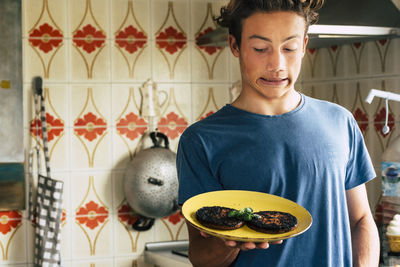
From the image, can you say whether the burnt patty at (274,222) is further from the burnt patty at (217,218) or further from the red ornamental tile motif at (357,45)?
the red ornamental tile motif at (357,45)

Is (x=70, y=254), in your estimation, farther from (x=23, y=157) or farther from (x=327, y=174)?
(x=327, y=174)

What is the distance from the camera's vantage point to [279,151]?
2.52ft

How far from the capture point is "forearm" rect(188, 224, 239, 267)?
2.52 ft

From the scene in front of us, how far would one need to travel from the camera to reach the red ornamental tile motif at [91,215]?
207 cm

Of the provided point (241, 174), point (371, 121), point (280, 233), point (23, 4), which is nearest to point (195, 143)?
point (241, 174)

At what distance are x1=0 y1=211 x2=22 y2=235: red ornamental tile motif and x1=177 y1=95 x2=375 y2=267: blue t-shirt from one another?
140cm

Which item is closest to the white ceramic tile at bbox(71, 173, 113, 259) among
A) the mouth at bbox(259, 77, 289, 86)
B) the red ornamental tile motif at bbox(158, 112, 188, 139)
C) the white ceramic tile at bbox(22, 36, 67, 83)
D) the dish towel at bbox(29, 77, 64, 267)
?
the dish towel at bbox(29, 77, 64, 267)

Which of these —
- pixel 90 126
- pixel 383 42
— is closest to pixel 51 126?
pixel 90 126

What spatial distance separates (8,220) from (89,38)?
819 mm

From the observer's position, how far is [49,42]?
205 centimetres

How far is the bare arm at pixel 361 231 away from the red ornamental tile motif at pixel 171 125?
1.36m

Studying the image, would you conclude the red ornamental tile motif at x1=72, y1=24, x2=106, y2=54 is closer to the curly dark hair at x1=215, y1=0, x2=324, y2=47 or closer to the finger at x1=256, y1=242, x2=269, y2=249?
the curly dark hair at x1=215, y1=0, x2=324, y2=47

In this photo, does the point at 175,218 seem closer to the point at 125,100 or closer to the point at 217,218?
the point at 125,100

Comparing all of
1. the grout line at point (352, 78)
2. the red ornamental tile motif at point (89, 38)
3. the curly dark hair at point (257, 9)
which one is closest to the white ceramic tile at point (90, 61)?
the red ornamental tile motif at point (89, 38)
